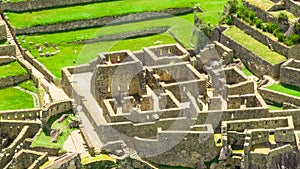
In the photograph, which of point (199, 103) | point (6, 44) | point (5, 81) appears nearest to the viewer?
point (199, 103)

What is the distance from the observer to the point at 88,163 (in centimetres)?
5844

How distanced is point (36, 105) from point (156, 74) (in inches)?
438

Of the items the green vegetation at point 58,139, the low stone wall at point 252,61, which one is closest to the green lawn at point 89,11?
the low stone wall at point 252,61

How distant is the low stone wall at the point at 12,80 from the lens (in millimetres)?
75250

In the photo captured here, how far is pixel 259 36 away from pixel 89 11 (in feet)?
79.8

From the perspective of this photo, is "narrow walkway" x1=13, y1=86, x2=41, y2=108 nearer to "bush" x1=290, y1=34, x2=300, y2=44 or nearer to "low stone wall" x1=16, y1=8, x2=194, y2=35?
"low stone wall" x1=16, y1=8, x2=194, y2=35

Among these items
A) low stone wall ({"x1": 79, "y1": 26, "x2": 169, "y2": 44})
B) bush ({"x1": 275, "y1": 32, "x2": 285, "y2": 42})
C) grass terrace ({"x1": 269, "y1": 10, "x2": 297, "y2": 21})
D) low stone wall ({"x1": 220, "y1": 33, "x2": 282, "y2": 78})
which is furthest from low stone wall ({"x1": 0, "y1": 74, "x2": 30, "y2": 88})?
grass terrace ({"x1": 269, "y1": 10, "x2": 297, "y2": 21})

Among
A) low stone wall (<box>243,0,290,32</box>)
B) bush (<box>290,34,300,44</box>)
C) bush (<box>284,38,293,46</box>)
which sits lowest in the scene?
bush (<box>284,38,293,46</box>)

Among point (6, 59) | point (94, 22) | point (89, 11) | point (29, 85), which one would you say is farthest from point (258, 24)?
point (6, 59)

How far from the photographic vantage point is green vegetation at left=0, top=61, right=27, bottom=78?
3000 inches

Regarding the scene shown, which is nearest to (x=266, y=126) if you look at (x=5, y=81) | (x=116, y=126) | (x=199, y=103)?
(x=199, y=103)

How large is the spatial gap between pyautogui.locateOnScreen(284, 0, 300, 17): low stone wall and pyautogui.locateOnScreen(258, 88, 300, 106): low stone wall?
12347 mm

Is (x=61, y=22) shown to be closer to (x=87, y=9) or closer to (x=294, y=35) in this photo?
(x=87, y=9)

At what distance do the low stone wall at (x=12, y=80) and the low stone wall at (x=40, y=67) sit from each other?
1704 mm
